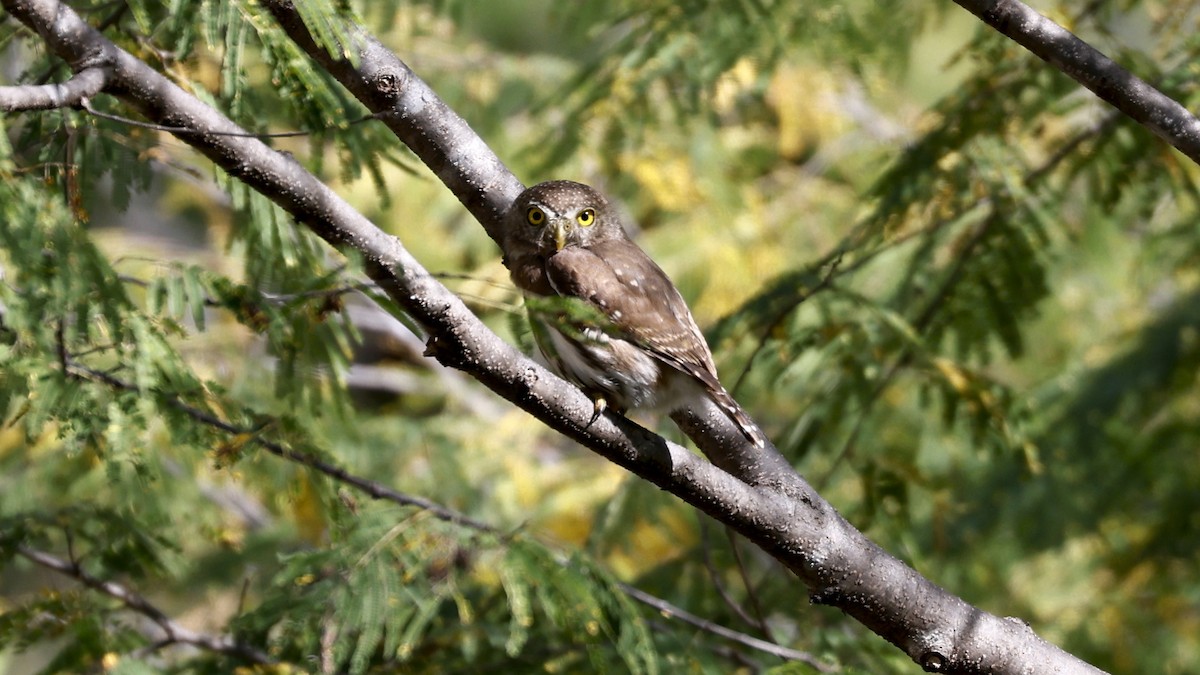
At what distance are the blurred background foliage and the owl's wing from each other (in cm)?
23

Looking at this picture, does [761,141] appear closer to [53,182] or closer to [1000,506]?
[1000,506]

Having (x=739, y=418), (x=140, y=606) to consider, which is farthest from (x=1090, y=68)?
(x=140, y=606)

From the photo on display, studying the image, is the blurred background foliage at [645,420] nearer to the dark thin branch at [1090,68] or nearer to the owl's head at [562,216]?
the owl's head at [562,216]

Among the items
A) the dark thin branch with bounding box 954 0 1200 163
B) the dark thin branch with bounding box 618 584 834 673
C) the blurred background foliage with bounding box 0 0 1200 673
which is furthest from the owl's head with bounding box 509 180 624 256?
the dark thin branch with bounding box 954 0 1200 163

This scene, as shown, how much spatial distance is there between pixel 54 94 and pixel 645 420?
2.20 meters

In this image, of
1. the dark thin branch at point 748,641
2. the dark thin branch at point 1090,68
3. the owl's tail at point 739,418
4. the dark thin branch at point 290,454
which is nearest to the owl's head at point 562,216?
the owl's tail at point 739,418

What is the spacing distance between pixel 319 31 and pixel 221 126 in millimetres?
281

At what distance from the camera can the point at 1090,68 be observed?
2680 millimetres

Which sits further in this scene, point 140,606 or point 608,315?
point 140,606

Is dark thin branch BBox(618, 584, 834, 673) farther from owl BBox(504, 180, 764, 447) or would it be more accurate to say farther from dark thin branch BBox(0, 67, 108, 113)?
dark thin branch BBox(0, 67, 108, 113)

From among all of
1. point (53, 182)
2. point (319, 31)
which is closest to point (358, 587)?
point (53, 182)

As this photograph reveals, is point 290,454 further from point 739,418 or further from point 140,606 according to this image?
point 739,418

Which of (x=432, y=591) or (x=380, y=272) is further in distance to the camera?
(x=432, y=591)

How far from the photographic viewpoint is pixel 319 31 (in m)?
2.43
